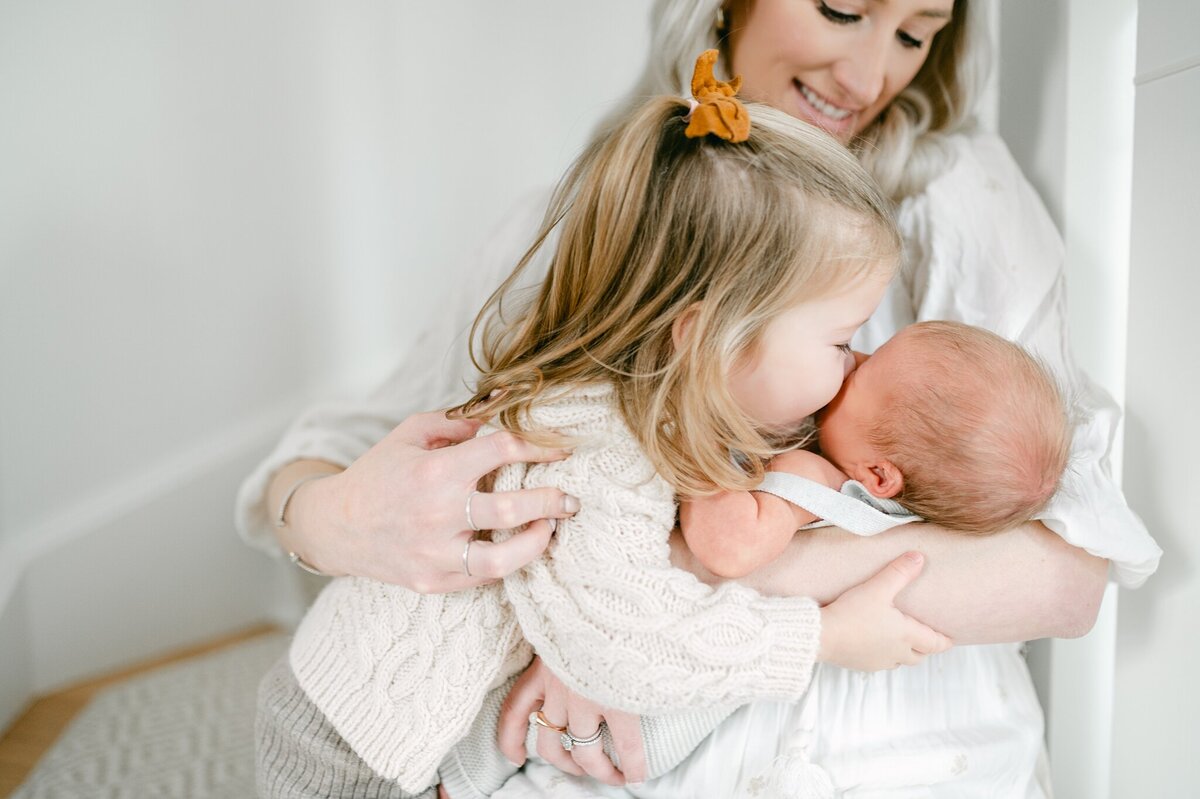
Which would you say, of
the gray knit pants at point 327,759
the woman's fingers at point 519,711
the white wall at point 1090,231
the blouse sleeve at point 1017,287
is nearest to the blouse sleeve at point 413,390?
the gray knit pants at point 327,759

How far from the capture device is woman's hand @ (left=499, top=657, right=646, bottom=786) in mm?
960

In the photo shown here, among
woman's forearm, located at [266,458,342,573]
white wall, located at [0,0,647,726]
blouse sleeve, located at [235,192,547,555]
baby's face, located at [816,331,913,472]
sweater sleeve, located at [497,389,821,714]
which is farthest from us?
white wall, located at [0,0,647,726]

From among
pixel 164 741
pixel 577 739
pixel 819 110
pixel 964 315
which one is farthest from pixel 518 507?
pixel 164 741

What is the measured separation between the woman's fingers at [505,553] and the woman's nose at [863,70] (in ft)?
2.41

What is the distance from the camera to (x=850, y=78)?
1.20m

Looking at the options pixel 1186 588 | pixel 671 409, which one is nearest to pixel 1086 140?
pixel 1186 588

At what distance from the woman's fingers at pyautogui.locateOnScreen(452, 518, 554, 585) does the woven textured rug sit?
849 mm

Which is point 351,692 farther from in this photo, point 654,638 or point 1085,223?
point 1085,223

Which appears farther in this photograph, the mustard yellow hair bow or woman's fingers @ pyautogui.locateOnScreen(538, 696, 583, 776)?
woman's fingers @ pyautogui.locateOnScreen(538, 696, 583, 776)

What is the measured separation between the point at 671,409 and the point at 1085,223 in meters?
0.70

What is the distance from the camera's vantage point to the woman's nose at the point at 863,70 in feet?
3.91

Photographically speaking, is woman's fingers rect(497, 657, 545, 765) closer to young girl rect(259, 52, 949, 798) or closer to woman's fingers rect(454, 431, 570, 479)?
young girl rect(259, 52, 949, 798)

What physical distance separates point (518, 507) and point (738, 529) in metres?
0.22

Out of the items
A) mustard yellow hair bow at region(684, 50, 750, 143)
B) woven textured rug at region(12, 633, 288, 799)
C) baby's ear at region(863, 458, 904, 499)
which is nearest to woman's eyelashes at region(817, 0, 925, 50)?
mustard yellow hair bow at region(684, 50, 750, 143)
